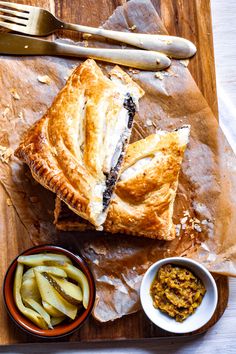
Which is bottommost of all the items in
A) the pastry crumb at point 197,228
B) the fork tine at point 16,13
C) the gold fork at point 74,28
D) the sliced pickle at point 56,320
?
the sliced pickle at point 56,320

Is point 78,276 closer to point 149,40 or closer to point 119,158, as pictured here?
point 119,158

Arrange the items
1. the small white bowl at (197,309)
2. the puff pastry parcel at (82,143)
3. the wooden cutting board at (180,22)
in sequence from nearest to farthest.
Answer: the puff pastry parcel at (82,143)
the small white bowl at (197,309)
the wooden cutting board at (180,22)

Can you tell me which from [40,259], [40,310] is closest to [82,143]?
[40,259]

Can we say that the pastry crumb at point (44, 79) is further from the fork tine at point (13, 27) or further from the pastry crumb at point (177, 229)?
the pastry crumb at point (177, 229)

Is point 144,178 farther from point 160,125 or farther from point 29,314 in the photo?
point 29,314

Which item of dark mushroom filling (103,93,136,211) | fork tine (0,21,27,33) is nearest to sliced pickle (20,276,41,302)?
dark mushroom filling (103,93,136,211)

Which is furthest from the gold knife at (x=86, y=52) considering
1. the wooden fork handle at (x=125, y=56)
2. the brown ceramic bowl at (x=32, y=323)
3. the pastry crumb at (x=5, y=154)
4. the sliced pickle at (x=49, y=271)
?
the sliced pickle at (x=49, y=271)

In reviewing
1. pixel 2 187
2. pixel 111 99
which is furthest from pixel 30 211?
pixel 111 99
